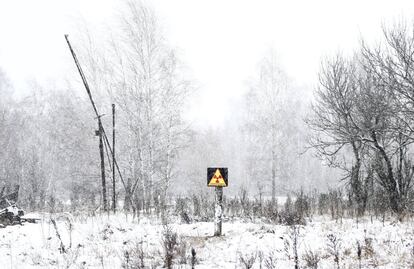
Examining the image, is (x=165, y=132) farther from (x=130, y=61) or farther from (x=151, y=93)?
(x=130, y=61)

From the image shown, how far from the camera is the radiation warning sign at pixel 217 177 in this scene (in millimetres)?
8602

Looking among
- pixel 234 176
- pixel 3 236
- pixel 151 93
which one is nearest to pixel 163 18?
pixel 151 93

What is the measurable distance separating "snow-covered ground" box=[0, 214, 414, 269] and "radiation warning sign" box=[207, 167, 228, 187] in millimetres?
1031

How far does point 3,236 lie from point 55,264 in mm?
1590

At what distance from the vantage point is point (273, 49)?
26.5m

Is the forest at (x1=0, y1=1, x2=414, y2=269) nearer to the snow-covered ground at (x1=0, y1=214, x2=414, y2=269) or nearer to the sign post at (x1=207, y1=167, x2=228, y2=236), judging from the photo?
the snow-covered ground at (x1=0, y1=214, x2=414, y2=269)

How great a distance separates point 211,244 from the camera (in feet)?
25.3

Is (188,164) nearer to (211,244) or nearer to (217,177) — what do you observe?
(217,177)

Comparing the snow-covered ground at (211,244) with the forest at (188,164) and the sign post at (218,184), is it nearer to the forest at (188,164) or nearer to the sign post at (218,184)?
the forest at (188,164)

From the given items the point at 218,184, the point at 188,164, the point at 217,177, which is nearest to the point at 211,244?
the point at 218,184

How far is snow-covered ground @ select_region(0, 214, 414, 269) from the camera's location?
5.98 meters

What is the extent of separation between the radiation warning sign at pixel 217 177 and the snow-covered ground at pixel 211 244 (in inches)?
40.6

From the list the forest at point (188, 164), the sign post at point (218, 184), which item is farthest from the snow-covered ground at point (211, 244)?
the sign post at point (218, 184)

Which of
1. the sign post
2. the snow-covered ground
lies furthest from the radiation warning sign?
the snow-covered ground
